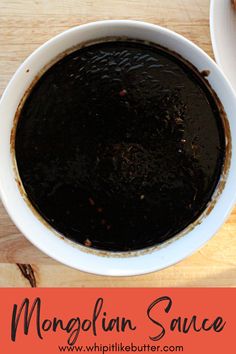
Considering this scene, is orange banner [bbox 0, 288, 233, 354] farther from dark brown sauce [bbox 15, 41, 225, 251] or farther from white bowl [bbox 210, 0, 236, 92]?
white bowl [bbox 210, 0, 236, 92]

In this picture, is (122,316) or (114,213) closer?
(114,213)

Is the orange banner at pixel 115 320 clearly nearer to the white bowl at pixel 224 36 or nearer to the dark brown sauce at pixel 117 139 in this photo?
the dark brown sauce at pixel 117 139

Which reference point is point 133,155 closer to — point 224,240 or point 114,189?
point 114,189

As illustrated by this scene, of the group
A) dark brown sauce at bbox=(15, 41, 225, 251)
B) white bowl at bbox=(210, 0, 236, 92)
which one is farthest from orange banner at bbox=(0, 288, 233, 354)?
white bowl at bbox=(210, 0, 236, 92)

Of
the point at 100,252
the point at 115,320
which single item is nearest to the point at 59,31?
the point at 100,252

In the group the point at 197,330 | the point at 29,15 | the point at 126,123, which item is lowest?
the point at 197,330

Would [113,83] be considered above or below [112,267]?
above

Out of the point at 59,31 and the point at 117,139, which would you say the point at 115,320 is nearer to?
the point at 117,139

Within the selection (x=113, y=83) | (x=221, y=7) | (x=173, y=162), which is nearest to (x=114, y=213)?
(x=173, y=162)
